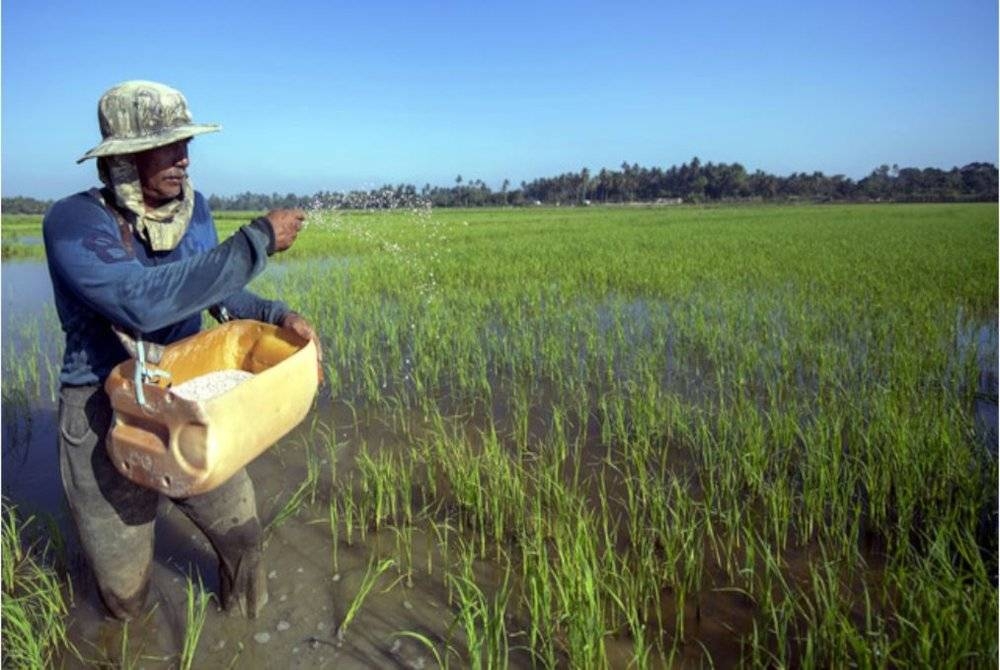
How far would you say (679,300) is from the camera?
18.7ft

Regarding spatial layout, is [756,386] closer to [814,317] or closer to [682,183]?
[814,317]

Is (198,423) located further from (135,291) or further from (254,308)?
(254,308)

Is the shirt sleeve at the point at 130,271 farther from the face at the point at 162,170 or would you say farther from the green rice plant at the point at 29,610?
the green rice plant at the point at 29,610

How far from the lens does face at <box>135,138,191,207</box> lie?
1345mm

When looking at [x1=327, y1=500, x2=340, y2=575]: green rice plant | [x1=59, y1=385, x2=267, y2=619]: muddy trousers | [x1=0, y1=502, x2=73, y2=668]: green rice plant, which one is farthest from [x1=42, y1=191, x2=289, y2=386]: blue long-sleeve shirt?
[x1=327, y1=500, x2=340, y2=575]: green rice plant

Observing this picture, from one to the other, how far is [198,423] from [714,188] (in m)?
67.4

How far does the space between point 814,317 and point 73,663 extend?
4.75 meters

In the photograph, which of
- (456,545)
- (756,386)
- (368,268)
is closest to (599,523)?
(456,545)

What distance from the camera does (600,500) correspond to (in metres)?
2.28

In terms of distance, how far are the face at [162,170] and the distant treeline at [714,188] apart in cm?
4323

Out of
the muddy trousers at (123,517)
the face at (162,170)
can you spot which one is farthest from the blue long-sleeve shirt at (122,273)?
the muddy trousers at (123,517)

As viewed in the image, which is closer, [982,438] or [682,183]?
[982,438]

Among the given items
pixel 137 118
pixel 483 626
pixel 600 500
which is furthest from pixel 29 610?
pixel 600 500

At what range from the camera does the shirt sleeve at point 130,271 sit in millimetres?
1180
